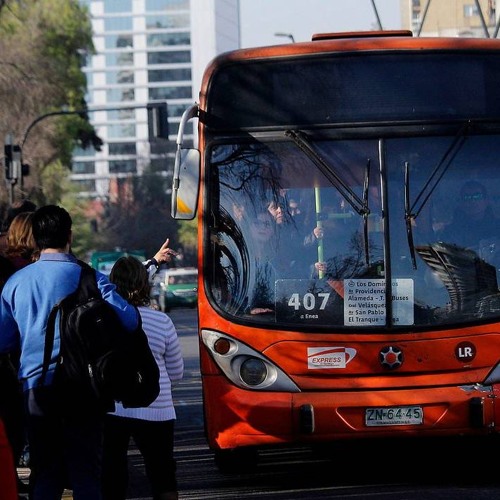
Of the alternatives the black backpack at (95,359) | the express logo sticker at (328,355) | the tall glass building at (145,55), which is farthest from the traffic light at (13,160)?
the tall glass building at (145,55)

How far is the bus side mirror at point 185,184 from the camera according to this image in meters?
9.48

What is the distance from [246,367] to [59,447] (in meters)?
2.85

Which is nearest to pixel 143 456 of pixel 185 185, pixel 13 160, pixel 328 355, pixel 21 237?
pixel 21 237

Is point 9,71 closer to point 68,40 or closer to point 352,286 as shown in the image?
point 68,40

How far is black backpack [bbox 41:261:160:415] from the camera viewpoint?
631 cm

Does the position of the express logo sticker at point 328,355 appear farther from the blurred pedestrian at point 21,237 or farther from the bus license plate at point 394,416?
the blurred pedestrian at point 21,237

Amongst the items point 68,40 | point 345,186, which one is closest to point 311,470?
point 345,186

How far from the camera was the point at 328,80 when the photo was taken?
32.0ft

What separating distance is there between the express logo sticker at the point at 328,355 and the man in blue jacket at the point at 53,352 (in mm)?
2912

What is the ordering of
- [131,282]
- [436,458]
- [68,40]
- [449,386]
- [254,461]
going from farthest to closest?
1. [68,40]
2. [436,458]
3. [254,461]
4. [449,386]
5. [131,282]

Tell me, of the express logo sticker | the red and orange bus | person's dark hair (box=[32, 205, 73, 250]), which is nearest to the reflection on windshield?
the red and orange bus

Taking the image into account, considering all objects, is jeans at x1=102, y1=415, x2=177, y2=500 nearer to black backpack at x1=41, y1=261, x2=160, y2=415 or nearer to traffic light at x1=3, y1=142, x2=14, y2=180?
black backpack at x1=41, y1=261, x2=160, y2=415

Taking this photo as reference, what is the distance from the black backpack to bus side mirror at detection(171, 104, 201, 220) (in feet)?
9.92

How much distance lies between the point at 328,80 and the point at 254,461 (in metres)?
2.57
